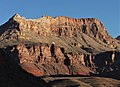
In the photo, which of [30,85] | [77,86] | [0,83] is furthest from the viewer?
[77,86]

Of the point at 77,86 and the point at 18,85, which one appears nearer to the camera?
the point at 18,85

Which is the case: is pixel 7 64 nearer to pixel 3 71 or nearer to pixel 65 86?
pixel 3 71

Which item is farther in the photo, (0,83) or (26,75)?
(26,75)

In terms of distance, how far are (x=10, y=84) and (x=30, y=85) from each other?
5274mm

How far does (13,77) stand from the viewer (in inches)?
3834

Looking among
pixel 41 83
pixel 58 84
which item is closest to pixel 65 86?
pixel 58 84

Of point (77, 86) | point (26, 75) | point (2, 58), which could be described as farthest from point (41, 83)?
point (77, 86)

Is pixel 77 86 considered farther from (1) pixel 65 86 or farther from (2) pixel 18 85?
(2) pixel 18 85

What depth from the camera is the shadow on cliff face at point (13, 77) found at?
95.0m

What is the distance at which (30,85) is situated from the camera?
97.9 metres

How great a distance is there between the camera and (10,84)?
94.1m

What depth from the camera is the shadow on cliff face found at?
312ft

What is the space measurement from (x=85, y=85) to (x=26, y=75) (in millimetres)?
98725

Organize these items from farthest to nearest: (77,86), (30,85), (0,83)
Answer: (77,86), (30,85), (0,83)
